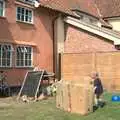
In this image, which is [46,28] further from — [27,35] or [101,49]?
[101,49]

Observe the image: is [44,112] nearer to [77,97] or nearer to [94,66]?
[77,97]

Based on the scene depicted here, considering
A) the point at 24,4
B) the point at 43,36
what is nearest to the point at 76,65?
the point at 43,36

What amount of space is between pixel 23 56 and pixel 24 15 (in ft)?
8.06

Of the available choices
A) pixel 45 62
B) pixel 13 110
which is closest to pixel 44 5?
pixel 45 62

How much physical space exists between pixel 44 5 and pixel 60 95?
10296 millimetres

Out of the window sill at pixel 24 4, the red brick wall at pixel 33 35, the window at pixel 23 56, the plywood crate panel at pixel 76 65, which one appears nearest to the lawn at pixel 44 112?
the red brick wall at pixel 33 35

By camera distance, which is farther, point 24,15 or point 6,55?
point 24,15

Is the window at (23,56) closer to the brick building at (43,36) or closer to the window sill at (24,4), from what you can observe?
the brick building at (43,36)

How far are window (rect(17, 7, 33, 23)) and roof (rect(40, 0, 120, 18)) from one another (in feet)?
8.71

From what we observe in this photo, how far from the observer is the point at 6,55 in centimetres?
2283

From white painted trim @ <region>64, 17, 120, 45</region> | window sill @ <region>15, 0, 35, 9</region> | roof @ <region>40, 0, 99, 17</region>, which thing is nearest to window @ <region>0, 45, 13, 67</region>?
window sill @ <region>15, 0, 35, 9</region>

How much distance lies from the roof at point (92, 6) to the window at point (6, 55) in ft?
18.4

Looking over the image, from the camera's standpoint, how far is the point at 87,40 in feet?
91.2

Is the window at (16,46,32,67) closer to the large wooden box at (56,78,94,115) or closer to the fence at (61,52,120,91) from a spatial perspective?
the fence at (61,52,120,91)
